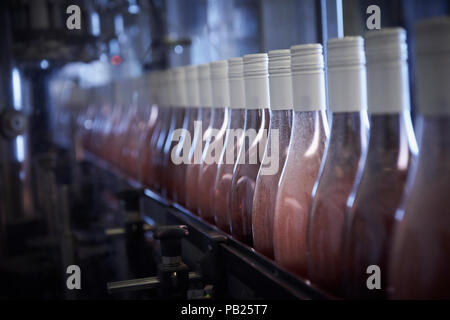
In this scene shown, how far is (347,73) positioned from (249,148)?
24 cm

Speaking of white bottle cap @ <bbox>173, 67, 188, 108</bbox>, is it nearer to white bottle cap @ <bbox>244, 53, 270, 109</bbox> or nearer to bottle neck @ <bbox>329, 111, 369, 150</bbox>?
white bottle cap @ <bbox>244, 53, 270, 109</bbox>

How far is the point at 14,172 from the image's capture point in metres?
1.52

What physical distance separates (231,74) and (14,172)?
1037 mm

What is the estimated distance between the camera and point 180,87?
1.00 m

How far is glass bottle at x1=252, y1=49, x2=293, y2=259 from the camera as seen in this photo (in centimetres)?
59

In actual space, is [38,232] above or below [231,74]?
below

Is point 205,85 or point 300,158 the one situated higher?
point 205,85

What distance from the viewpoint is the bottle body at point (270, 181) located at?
0.61 metres

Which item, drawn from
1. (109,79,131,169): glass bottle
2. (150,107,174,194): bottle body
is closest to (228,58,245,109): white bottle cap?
(150,107,174,194): bottle body

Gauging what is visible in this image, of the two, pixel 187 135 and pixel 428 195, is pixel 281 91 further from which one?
pixel 187 135

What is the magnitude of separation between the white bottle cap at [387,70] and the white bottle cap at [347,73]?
0.03m

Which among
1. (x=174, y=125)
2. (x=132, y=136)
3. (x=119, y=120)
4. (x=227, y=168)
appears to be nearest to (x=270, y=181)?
(x=227, y=168)
